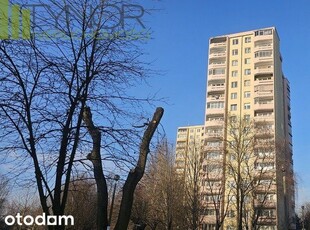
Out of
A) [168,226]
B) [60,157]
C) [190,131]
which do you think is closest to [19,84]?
[60,157]

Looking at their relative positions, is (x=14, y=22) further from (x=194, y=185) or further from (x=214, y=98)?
(x=214, y=98)

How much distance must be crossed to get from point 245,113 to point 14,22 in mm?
64847

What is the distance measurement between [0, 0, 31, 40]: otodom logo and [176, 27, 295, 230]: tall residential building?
37355 millimetres

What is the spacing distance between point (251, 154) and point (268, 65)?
31.1 meters

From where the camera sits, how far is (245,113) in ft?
226

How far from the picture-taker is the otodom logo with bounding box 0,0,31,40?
6285 mm

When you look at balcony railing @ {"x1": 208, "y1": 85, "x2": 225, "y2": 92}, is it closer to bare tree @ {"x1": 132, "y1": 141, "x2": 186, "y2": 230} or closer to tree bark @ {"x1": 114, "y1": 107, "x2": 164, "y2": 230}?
bare tree @ {"x1": 132, "y1": 141, "x2": 186, "y2": 230}

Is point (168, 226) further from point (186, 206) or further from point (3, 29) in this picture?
point (3, 29)

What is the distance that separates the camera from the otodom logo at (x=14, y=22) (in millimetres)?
6285

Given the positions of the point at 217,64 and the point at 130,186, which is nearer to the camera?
the point at 130,186

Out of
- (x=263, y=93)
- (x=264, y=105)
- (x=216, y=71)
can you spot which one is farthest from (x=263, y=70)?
(x=216, y=71)

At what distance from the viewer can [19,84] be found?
6699 mm

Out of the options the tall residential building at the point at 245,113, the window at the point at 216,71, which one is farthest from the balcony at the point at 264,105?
the window at the point at 216,71

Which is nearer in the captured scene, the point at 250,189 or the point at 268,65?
the point at 250,189
